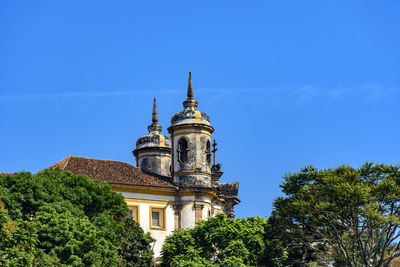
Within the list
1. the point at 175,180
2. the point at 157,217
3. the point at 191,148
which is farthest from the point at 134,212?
the point at 191,148

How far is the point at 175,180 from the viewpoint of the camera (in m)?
50.2

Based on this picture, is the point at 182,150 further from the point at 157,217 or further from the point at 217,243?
the point at 217,243

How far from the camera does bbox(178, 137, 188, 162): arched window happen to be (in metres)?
50.6

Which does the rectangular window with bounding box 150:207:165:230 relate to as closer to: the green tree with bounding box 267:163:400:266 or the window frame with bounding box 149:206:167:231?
the window frame with bounding box 149:206:167:231

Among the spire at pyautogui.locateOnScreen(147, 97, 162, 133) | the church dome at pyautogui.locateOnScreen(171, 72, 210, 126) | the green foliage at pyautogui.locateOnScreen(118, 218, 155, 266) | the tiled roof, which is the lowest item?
the green foliage at pyautogui.locateOnScreen(118, 218, 155, 266)

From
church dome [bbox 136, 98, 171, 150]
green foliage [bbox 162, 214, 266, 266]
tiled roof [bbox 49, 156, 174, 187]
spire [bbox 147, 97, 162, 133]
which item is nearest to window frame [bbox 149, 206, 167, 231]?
tiled roof [bbox 49, 156, 174, 187]

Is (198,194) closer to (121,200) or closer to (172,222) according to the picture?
(172,222)

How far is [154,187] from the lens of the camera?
48625mm

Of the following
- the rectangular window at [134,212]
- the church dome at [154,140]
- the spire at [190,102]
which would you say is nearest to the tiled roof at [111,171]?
the rectangular window at [134,212]

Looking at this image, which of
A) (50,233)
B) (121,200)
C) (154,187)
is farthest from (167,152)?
(50,233)

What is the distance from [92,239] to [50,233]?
6.38ft

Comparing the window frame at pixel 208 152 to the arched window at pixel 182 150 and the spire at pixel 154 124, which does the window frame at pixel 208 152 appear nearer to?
the arched window at pixel 182 150

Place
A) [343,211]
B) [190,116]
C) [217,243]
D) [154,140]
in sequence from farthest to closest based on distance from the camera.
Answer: [154,140]
[190,116]
[217,243]
[343,211]

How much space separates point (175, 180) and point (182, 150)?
2072 mm
